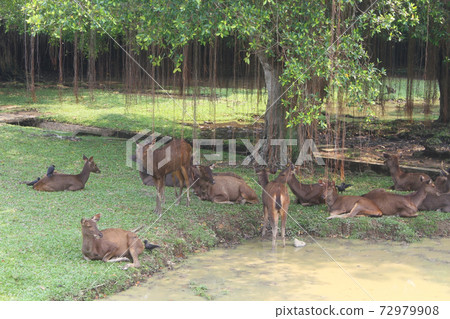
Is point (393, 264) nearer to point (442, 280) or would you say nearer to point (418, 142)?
point (442, 280)

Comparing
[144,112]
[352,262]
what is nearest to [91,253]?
[352,262]

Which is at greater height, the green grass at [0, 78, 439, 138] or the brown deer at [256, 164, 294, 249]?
the green grass at [0, 78, 439, 138]

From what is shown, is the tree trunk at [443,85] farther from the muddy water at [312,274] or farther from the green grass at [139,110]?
the muddy water at [312,274]

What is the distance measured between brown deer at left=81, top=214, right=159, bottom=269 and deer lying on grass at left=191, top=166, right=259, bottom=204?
3.03 m

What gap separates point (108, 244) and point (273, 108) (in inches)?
249

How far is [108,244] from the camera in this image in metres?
7.07

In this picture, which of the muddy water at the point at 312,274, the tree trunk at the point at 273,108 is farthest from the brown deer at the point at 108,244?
the tree trunk at the point at 273,108

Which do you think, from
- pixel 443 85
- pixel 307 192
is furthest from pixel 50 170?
pixel 443 85

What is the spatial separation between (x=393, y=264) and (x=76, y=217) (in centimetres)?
448

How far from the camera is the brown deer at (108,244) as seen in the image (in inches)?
271

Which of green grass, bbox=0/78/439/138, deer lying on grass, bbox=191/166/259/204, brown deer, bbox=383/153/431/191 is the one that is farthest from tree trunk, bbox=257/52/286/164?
green grass, bbox=0/78/439/138

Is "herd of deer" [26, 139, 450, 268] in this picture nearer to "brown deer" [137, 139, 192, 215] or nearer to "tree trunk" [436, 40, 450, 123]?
"brown deer" [137, 139, 192, 215]

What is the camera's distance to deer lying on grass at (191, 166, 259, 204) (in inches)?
401

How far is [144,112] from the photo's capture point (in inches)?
802
